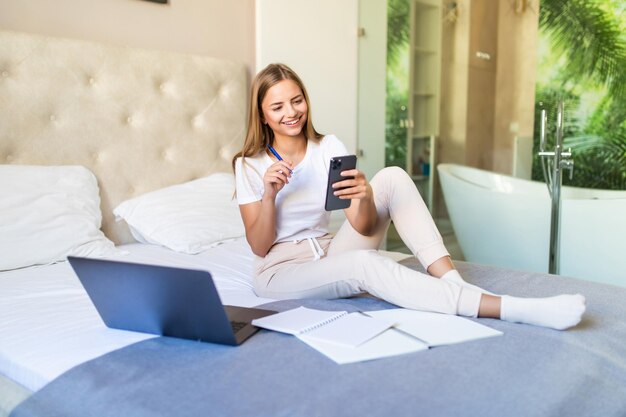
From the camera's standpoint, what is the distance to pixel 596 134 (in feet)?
8.40

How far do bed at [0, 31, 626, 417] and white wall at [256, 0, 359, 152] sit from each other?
11.9 inches

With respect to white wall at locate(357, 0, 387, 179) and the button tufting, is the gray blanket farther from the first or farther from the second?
white wall at locate(357, 0, 387, 179)

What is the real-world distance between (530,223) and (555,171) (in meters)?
0.25

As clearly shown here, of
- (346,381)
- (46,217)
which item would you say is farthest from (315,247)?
(46,217)

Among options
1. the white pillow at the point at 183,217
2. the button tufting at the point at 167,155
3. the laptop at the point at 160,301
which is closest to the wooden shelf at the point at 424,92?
the white pillow at the point at 183,217

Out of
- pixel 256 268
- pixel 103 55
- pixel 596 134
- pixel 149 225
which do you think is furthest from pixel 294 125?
pixel 596 134

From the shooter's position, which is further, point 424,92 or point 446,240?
point 424,92

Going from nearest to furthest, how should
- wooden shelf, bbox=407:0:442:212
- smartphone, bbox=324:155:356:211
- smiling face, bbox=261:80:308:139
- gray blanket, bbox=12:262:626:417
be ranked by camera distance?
gray blanket, bbox=12:262:626:417 < smartphone, bbox=324:155:356:211 < smiling face, bbox=261:80:308:139 < wooden shelf, bbox=407:0:442:212

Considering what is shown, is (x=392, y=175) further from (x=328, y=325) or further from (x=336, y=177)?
(x=328, y=325)

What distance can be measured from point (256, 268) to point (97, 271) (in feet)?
1.91

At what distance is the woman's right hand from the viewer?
1.67m

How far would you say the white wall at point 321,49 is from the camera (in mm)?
2850

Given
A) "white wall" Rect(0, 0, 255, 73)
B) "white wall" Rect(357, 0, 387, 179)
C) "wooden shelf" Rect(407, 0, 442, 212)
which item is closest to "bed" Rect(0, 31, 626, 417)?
"white wall" Rect(0, 0, 255, 73)

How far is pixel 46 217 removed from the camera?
1.95 meters
